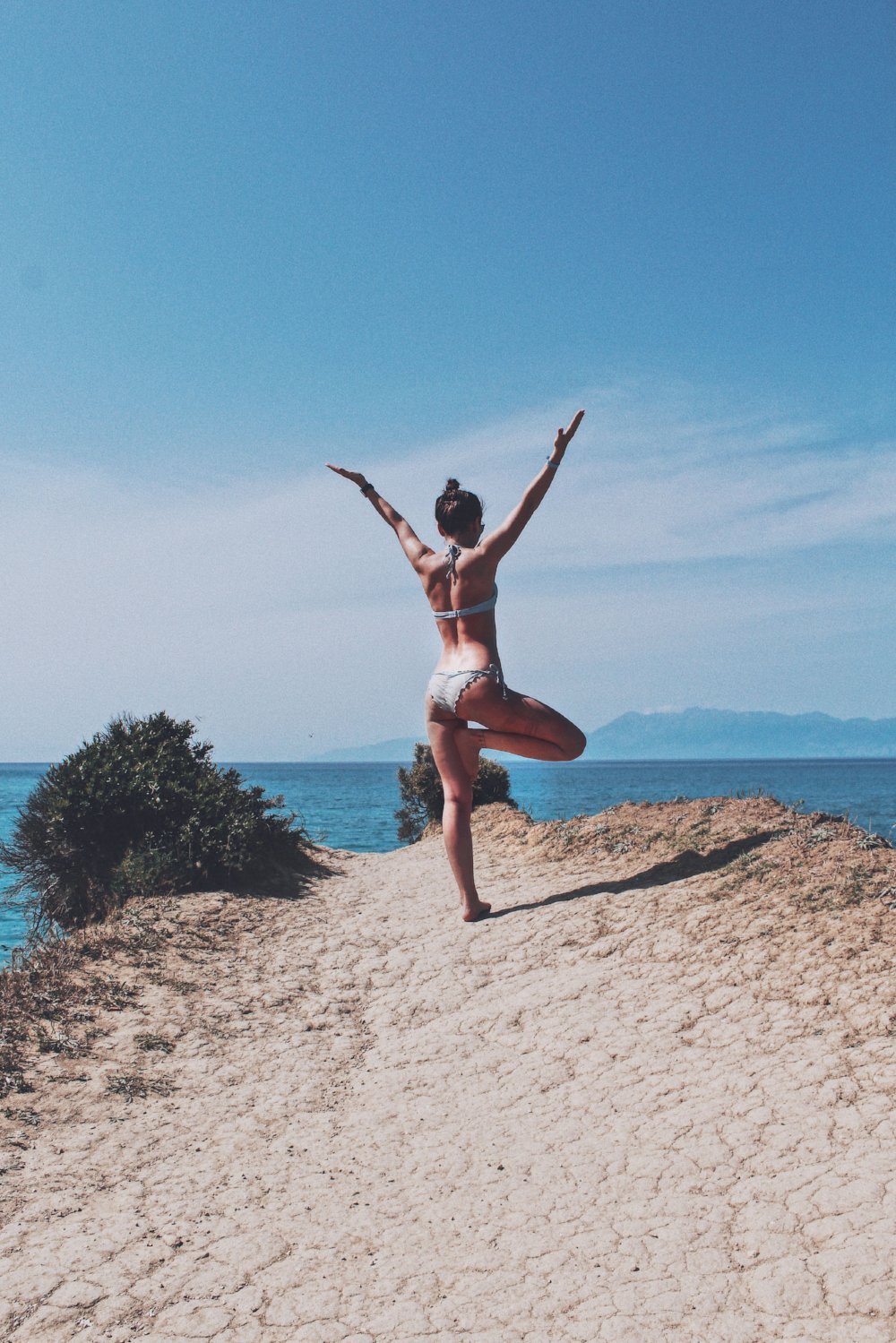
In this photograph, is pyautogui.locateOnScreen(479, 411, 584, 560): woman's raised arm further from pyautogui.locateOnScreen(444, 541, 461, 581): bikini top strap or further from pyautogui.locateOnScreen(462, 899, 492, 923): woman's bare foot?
pyautogui.locateOnScreen(462, 899, 492, 923): woman's bare foot

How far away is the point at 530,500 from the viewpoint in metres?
7.29

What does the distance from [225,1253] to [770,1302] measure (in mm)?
2504

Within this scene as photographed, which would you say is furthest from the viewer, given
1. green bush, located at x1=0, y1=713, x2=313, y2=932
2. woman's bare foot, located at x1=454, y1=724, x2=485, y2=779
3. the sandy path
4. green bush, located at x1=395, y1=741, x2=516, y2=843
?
green bush, located at x1=395, y1=741, x2=516, y2=843

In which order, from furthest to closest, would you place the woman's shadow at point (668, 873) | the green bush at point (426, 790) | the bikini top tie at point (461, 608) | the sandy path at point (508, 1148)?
the green bush at point (426, 790), the woman's shadow at point (668, 873), the bikini top tie at point (461, 608), the sandy path at point (508, 1148)

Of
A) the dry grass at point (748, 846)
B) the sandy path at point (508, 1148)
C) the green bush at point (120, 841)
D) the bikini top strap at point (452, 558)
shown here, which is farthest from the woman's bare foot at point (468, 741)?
the green bush at point (120, 841)

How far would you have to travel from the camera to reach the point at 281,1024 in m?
7.54

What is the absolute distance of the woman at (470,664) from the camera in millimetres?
7371

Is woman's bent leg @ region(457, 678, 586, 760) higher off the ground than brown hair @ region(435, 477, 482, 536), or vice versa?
brown hair @ region(435, 477, 482, 536)

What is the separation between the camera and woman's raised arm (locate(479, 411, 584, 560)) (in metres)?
7.29

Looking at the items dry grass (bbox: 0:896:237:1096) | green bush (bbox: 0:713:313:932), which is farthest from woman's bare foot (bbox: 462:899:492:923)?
green bush (bbox: 0:713:313:932)

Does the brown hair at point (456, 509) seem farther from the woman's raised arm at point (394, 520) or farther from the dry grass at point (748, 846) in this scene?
the dry grass at point (748, 846)

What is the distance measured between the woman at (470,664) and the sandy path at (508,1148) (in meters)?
1.43

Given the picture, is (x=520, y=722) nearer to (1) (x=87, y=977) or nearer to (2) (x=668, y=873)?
(2) (x=668, y=873)

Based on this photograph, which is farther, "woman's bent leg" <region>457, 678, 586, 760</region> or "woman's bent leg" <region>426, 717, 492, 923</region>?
"woman's bent leg" <region>426, 717, 492, 923</region>
